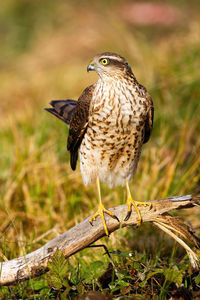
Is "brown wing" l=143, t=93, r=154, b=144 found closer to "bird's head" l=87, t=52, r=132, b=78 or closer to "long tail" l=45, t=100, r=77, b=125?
"bird's head" l=87, t=52, r=132, b=78

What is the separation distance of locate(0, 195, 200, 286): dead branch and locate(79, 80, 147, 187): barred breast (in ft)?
1.88

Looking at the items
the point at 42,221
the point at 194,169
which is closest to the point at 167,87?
the point at 194,169

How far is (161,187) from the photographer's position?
424 cm

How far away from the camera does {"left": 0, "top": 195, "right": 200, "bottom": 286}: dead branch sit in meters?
2.77

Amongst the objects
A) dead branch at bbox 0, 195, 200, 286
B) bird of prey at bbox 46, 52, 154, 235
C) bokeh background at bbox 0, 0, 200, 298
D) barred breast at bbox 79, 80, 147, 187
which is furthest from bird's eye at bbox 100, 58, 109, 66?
bokeh background at bbox 0, 0, 200, 298

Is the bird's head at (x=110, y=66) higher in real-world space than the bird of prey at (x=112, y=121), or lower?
higher

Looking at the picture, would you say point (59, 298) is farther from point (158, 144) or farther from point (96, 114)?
point (158, 144)

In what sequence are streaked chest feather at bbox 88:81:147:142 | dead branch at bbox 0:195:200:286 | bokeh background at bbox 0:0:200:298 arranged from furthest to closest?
bokeh background at bbox 0:0:200:298 → streaked chest feather at bbox 88:81:147:142 → dead branch at bbox 0:195:200:286

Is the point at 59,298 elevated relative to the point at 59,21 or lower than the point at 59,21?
lower

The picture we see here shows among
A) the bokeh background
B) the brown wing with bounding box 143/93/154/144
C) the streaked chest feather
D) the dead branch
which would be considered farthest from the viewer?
the bokeh background

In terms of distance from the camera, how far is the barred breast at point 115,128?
10.5 ft

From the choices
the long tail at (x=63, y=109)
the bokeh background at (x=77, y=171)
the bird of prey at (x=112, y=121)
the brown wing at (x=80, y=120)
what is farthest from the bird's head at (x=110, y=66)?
the bokeh background at (x=77, y=171)

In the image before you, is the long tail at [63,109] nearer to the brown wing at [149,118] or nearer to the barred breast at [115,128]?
the barred breast at [115,128]

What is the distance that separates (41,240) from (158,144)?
71.4 inches
